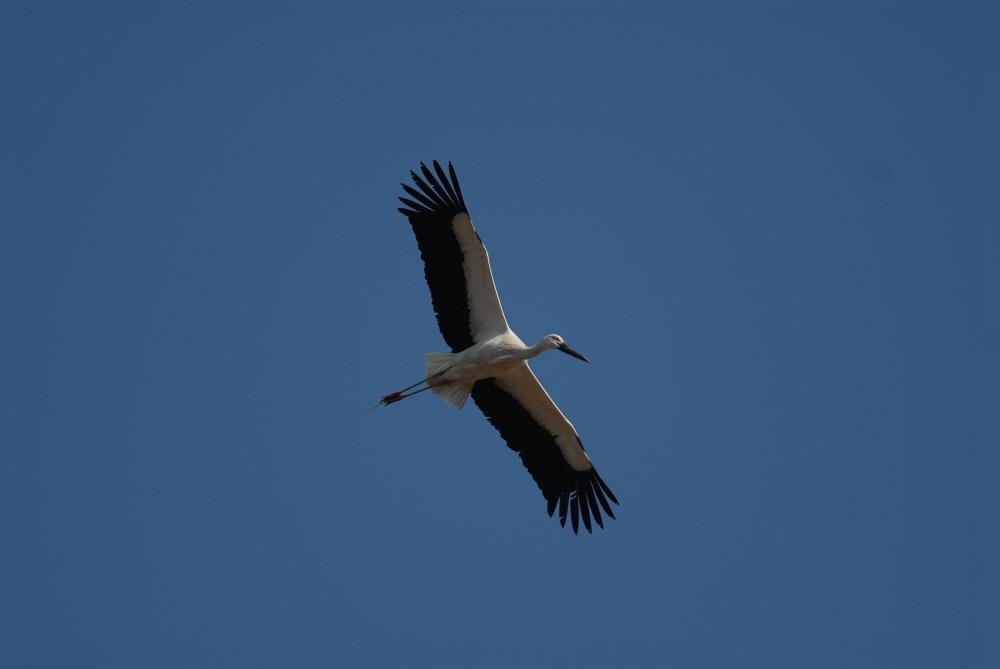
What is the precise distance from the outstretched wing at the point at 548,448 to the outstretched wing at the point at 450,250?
0.96 metres

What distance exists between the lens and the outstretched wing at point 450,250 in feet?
52.2

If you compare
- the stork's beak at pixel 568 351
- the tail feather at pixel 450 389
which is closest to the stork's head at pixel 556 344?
the stork's beak at pixel 568 351

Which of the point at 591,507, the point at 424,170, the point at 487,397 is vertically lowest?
the point at 591,507

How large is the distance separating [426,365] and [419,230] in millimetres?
1540

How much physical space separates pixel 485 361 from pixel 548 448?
141 centimetres

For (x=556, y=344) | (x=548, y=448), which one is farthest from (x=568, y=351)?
(x=548, y=448)

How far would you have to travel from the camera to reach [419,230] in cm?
1598

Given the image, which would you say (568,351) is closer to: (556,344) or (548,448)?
(556,344)

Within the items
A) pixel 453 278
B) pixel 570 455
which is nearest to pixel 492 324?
pixel 453 278

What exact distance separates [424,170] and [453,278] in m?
1.25

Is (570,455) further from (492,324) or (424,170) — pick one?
(424,170)

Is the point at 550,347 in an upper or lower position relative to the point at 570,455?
upper

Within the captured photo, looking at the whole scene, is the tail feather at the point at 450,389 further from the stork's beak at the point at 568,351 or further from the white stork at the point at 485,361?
the stork's beak at the point at 568,351

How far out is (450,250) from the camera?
15.9 meters
